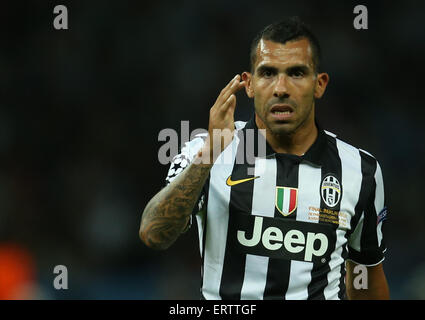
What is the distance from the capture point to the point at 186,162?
103 inches

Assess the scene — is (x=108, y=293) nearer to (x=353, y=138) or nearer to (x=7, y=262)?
(x=7, y=262)

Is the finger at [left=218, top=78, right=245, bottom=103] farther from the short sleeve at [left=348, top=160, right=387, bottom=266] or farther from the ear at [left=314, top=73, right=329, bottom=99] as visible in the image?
the short sleeve at [left=348, top=160, right=387, bottom=266]

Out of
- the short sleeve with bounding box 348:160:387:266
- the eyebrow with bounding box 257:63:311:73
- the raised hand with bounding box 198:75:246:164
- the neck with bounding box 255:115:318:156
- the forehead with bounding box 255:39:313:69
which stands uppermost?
the forehead with bounding box 255:39:313:69

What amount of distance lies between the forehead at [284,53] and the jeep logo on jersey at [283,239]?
2.16ft

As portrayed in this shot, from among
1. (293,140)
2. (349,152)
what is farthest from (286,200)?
(349,152)

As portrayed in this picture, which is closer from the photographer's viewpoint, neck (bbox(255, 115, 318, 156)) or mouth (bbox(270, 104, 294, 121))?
mouth (bbox(270, 104, 294, 121))

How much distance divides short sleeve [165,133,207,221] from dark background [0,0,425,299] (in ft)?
8.94

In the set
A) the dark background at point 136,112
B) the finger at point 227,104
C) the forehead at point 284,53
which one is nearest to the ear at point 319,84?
the forehead at point 284,53

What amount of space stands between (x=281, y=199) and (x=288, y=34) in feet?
2.31

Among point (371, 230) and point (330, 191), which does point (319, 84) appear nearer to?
point (330, 191)

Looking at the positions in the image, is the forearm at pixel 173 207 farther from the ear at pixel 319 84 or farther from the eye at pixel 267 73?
the ear at pixel 319 84

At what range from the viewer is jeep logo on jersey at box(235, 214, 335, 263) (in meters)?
2.59

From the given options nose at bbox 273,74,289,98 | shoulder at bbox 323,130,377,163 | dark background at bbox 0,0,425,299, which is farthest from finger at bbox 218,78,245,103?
dark background at bbox 0,0,425,299

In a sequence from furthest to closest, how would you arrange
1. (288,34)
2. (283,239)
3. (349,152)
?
1. (349,152)
2. (288,34)
3. (283,239)
